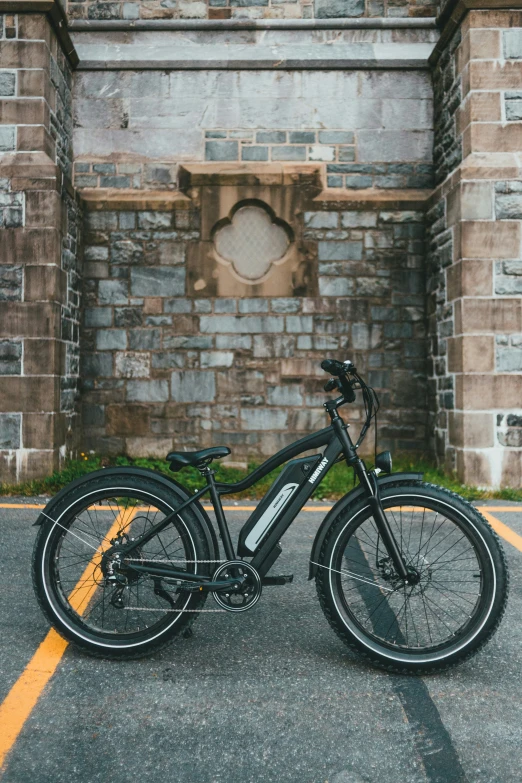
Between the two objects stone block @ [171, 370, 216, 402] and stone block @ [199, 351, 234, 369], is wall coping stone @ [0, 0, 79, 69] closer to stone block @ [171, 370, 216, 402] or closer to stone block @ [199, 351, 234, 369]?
stone block @ [199, 351, 234, 369]

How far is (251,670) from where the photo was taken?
2.92 m

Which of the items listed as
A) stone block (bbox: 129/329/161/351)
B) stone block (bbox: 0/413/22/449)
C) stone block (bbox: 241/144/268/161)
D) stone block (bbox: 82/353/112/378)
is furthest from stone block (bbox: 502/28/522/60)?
stone block (bbox: 0/413/22/449)

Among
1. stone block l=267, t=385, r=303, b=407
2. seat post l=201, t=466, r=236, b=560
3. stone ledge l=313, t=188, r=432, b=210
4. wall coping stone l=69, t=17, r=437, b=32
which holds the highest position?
wall coping stone l=69, t=17, r=437, b=32

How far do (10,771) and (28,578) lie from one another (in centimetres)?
202

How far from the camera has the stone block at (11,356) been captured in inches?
283

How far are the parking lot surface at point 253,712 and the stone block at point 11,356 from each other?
13.6 ft

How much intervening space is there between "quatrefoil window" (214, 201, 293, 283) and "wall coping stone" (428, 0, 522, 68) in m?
2.69

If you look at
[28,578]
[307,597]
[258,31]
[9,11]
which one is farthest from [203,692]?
[258,31]

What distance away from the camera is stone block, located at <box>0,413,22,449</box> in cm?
713

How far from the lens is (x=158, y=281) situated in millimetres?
8289

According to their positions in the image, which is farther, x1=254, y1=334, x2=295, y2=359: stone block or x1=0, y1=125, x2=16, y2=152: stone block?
x1=254, y1=334, x2=295, y2=359: stone block

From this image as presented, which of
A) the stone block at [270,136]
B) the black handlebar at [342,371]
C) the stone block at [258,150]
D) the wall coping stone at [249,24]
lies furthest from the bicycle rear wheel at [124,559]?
the wall coping stone at [249,24]

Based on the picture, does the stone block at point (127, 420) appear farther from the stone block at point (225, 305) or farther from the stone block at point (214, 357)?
the stone block at point (225, 305)

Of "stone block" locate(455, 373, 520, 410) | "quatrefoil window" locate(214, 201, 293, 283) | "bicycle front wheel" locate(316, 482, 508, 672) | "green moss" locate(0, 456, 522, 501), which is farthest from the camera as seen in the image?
"quatrefoil window" locate(214, 201, 293, 283)
